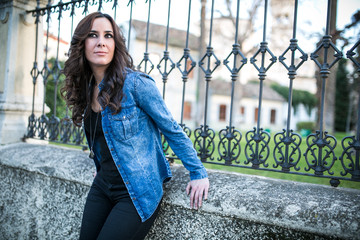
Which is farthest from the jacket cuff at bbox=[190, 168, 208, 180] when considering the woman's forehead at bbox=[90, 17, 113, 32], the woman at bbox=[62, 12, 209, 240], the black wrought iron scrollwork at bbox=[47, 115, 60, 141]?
the black wrought iron scrollwork at bbox=[47, 115, 60, 141]

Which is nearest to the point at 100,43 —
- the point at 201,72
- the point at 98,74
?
the point at 98,74

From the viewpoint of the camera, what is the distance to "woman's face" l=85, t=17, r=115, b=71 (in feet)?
6.49

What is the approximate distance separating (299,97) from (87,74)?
125 ft

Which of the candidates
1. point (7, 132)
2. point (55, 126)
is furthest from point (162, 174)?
point (7, 132)

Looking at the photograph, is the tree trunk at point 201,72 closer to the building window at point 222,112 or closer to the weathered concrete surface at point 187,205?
the building window at point 222,112

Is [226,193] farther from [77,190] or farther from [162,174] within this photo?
[77,190]

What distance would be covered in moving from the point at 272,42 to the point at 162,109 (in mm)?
18222

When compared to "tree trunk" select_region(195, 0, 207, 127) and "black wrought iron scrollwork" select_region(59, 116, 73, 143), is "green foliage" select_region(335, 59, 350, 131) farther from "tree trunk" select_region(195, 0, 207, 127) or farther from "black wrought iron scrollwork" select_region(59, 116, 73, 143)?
"black wrought iron scrollwork" select_region(59, 116, 73, 143)

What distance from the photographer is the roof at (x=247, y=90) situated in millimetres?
31609

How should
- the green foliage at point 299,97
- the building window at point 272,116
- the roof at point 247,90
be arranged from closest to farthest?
the roof at point 247,90 → the building window at point 272,116 → the green foliage at point 299,97

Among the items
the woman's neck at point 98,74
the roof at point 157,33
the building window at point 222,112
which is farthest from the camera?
the building window at point 222,112

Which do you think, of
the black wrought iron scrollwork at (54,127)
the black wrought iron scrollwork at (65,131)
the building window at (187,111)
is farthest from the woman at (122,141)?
the building window at (187,111)

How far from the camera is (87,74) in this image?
Result: 223 centimetres

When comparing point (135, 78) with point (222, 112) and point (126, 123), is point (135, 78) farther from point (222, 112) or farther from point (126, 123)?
point (222, 112)
